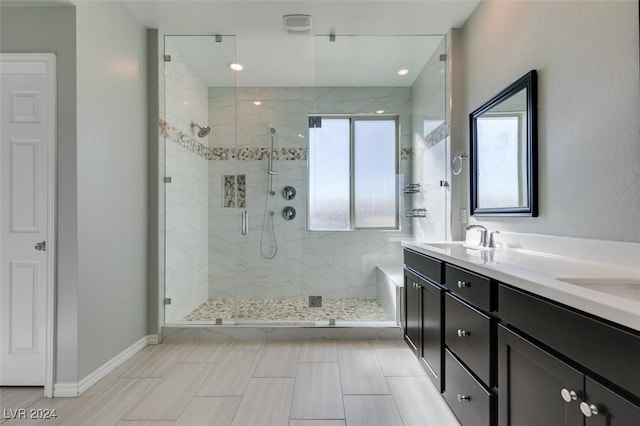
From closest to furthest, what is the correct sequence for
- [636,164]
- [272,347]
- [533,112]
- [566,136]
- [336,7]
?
[636,164] → [566,136] → [533,112] → [336,7] → [272,347]

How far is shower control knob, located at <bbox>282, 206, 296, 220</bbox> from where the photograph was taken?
12.1 feet

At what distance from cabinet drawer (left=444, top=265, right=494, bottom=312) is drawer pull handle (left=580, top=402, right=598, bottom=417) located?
1.63 ft

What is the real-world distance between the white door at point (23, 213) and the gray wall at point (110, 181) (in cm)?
21

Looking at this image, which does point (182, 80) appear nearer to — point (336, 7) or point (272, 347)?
point (336, 7)

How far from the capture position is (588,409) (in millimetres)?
812

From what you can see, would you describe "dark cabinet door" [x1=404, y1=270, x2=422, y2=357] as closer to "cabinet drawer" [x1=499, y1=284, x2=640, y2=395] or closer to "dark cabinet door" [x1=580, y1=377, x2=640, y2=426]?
"cabinet drawer" [x1=499, y1=284, x2=640, y2=395]

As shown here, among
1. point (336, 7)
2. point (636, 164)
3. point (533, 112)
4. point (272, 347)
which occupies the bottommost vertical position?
point (272, 347)

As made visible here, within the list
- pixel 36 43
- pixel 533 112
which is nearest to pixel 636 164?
pixel 533 112

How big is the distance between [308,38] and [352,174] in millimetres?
1465

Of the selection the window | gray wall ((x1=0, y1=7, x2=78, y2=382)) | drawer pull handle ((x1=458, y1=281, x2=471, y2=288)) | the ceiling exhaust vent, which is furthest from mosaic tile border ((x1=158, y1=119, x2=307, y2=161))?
drawer pull handle ((x1=458, y1=281, x2=471, y2=288))

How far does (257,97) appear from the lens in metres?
3.83

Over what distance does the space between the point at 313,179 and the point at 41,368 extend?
2.70 m

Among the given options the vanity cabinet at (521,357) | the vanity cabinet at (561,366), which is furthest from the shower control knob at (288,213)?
the vanity cabinet at (561,366)

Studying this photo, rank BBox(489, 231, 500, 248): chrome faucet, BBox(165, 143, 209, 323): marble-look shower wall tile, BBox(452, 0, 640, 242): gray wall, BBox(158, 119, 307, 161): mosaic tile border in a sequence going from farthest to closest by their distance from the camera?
BBox(158, 119, 307, 161): mosaic tile border, BBox(165, 143, 209, 323): marble-look shower wall tile, BBox(489, 231, 500, 248): chrome faucet, BBox(452, 0, 640, 242): gray wall
